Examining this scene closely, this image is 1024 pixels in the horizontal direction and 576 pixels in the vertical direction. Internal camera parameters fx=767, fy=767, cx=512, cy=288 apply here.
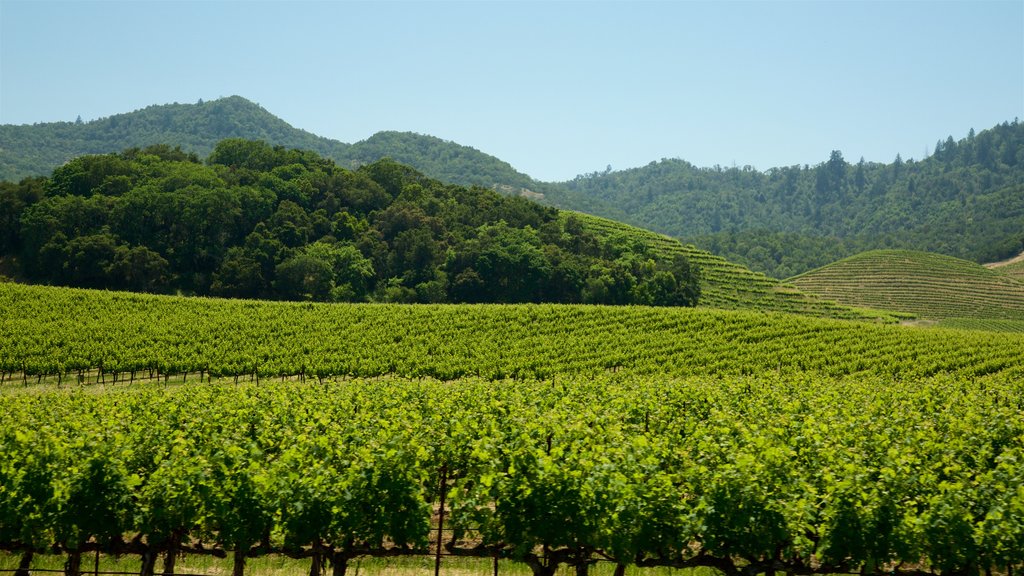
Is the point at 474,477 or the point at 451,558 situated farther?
the point at 451,558

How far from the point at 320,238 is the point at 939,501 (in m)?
73.4

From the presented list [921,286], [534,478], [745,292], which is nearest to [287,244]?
[745,292]

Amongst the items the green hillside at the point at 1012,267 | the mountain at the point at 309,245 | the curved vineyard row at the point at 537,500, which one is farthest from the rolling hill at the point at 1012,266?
the curved vineyard row at the point at 537,500

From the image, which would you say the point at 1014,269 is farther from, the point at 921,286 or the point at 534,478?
the point at 534,478

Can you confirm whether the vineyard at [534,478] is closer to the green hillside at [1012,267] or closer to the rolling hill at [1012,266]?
the green hillside at [1012,267]

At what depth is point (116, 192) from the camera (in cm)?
7781

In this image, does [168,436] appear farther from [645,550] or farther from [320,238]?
[320,238]

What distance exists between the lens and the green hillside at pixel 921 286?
328 feet

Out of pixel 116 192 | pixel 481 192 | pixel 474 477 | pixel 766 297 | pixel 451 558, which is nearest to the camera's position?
pixel 474 477

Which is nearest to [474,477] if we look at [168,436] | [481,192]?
[168,436]

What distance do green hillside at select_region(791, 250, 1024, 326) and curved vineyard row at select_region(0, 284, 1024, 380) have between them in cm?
5685

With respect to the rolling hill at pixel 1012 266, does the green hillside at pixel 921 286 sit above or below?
below

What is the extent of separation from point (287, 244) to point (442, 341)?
3577cm

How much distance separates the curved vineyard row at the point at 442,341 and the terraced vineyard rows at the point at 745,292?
1306 inches
